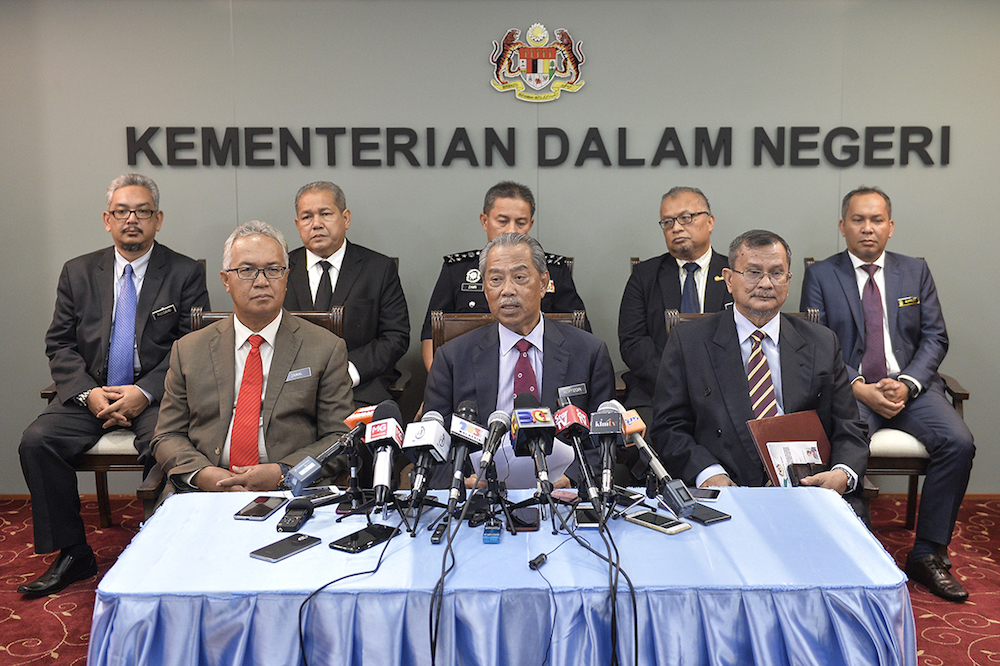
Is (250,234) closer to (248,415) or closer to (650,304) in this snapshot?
(248,415)

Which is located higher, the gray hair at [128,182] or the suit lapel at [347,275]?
the gray hair at [128,182]

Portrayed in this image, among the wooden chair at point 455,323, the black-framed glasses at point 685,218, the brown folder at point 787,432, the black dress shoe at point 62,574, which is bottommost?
the black dress shoe at point 62,574

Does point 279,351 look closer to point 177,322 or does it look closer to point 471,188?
point 177,322

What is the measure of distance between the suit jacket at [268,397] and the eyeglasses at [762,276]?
5.19 ft

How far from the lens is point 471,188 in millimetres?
4805

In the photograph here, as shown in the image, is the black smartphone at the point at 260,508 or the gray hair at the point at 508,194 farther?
the gray hair at the point at 508,194

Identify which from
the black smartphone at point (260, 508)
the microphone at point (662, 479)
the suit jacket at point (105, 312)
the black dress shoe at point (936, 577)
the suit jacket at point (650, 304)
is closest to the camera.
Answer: the microphone at point (662, 479)

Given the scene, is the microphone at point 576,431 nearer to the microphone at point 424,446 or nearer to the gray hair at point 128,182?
the microphone at point 424,446

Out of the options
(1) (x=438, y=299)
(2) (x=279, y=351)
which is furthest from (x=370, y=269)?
(2) (x=279, y=351)

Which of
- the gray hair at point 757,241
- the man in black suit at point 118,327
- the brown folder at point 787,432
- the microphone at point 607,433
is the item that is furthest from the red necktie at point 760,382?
the man in black suit at point 118,327

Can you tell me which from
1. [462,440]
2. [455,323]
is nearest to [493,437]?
[462,440]

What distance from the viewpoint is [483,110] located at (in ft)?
15.6

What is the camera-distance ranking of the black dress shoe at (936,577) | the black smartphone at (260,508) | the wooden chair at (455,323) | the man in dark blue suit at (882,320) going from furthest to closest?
1. the man in dark blue suit at (882,320)
2. the wooden chair at (455,323)
3. the black dress shoe at (936,577)
4. the black smartphone at (260,508)

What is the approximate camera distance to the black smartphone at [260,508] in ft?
7.07
